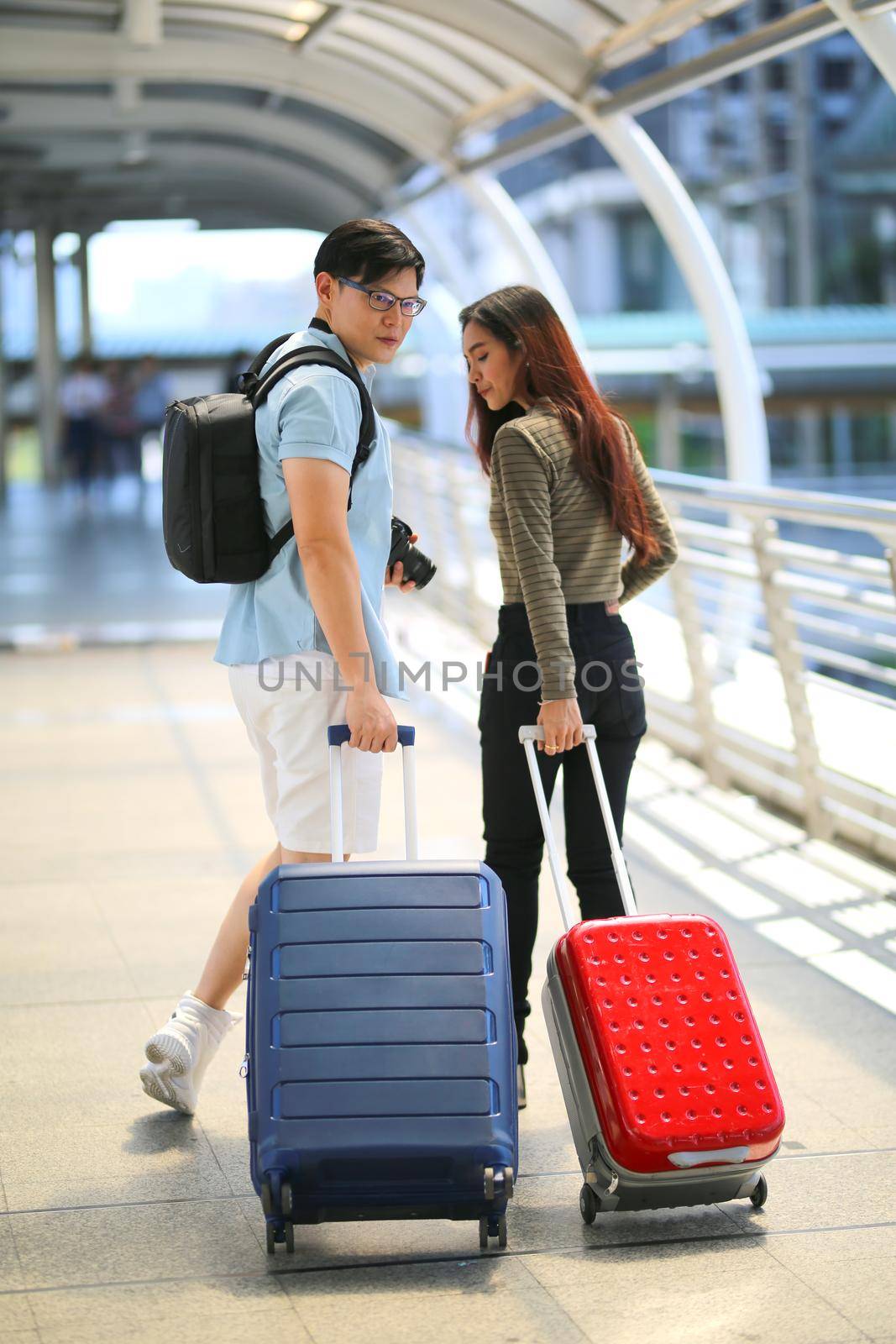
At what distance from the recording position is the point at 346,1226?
293cm

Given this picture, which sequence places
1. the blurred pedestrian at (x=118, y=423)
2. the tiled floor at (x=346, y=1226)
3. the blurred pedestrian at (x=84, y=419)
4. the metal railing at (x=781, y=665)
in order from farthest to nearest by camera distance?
the blurred pedestrian at (x=118, y=423), the blurred pedestrian at (x=84, y=419), the metal railing at (x=781, y=665), the tiled floor at (x=346, y=1226)

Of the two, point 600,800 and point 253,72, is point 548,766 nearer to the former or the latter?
point 600,800

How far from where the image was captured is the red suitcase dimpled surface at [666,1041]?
108 inches

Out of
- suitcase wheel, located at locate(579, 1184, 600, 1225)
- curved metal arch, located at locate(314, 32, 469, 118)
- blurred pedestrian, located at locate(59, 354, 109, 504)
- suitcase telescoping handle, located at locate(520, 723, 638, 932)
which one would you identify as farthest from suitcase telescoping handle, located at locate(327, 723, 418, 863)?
blurred pedestrian, located at locate(59, 354, 109, 504)

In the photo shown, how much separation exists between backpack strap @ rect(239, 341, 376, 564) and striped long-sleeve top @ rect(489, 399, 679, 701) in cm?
30

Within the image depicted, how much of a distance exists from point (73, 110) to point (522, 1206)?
14.4 m

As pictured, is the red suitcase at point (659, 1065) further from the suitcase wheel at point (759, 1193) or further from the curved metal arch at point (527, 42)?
the curved metal arch at point (527, 42)

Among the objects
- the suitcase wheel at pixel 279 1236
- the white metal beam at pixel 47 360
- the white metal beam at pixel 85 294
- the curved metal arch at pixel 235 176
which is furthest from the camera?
the white metal beam at pixel 85 294

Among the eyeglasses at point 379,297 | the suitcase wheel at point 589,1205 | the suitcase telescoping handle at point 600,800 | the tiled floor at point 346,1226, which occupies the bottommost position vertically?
the tiled floor at point 346,1226

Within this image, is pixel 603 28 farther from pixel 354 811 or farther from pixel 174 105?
pixel 174 105

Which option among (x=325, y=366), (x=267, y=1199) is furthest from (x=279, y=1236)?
(x=325, y=366)

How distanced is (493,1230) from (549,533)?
135 centimetres

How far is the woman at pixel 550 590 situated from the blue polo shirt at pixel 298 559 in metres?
0.26

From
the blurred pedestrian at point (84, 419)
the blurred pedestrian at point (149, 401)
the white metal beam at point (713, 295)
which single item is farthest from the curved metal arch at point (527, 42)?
the blurred pedestrian at point (149, 401)
